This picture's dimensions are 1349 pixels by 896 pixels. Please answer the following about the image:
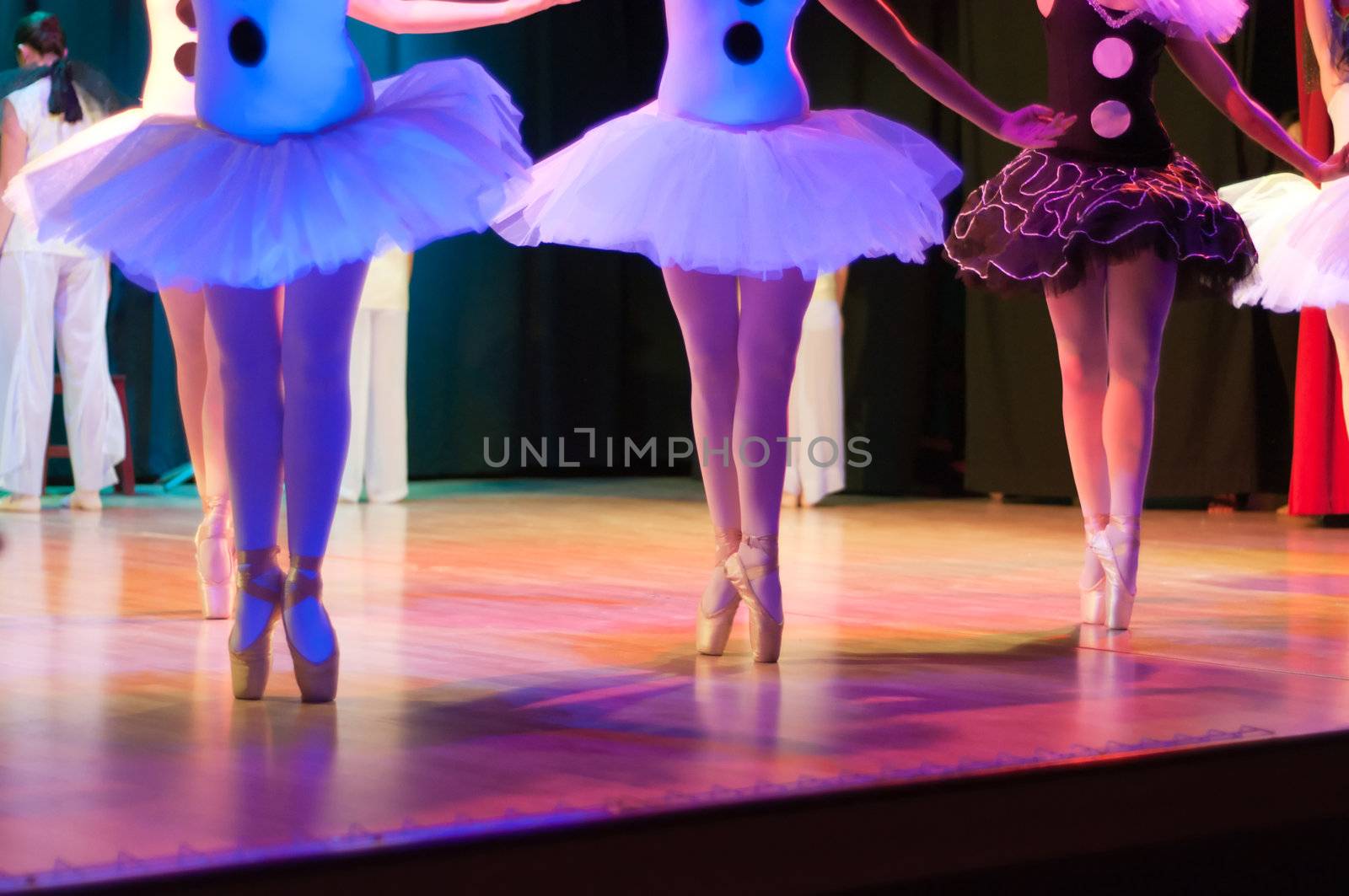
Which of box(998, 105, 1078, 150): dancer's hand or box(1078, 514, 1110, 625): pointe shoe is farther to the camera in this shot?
box(1078, 514, 1110, 625): pointe shoe

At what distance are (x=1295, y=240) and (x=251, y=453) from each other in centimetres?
241

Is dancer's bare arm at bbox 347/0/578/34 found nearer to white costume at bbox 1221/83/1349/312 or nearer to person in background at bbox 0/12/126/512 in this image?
white costume at bbox 1221/83/1349/312

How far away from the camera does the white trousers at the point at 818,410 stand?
20.4ft

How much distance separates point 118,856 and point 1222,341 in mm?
5238

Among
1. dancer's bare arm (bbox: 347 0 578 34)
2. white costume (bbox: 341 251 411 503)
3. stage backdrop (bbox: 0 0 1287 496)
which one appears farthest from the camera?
white costume (bbox: 341 251 411 503)

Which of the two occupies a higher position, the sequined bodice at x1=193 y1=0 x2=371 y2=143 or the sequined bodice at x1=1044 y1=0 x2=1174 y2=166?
the sequined bodice at x1=1044 y1=0 x2=1174 y2=166

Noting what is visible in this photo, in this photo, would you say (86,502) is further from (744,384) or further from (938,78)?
(938,78)

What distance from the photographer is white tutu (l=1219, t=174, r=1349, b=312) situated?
345 centimetres

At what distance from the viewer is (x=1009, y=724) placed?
207 cm

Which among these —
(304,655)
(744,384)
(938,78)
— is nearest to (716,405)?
(744,384)

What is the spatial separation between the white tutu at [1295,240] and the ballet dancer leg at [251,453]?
1923mm

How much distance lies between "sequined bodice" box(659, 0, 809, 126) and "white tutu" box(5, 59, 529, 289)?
1.25 feet

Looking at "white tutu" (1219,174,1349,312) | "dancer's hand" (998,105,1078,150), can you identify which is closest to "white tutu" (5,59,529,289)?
"dancer's hand" (998,105,1078,150)

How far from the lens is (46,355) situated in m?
5.76
